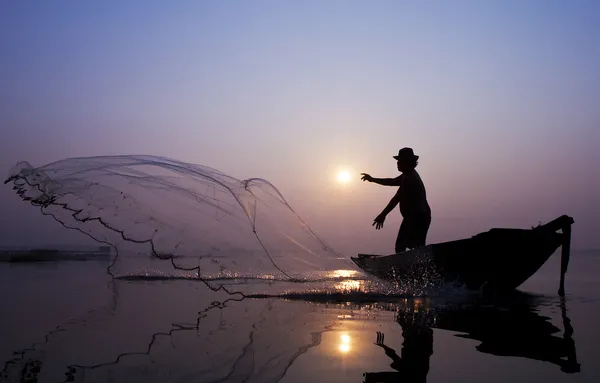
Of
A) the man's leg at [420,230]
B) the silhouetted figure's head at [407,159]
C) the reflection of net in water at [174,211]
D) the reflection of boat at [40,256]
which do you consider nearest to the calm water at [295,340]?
the reflection of net in water at [174,211]

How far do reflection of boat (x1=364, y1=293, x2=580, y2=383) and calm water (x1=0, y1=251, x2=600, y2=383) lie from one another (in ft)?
0.04

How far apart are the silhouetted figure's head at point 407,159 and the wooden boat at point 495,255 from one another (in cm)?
201

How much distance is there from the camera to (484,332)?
608 cm

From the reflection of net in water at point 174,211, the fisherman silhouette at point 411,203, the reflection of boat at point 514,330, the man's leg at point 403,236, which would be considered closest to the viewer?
the reflection of boat at point 514,330

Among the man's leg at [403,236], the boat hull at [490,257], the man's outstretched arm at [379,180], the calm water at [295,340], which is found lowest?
the calm water at [295,340]

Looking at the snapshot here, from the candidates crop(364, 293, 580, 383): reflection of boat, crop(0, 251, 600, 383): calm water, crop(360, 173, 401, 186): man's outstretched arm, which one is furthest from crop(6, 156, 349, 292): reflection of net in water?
crop(364, 293, 580, 383): reflection of boat

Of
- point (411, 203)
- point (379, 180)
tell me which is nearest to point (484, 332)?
point (411, 203)

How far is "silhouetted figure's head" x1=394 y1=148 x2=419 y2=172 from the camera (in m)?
11.9

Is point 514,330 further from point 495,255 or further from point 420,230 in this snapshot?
point 420,230

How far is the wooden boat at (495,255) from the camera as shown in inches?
405

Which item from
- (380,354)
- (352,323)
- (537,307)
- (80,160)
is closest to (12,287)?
(80,160)

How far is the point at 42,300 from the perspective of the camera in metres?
8.92

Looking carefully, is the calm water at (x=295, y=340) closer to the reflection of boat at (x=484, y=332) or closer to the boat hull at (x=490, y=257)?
the reflection of boat at (x=484, y=332)

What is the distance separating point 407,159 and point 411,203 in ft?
3.25
